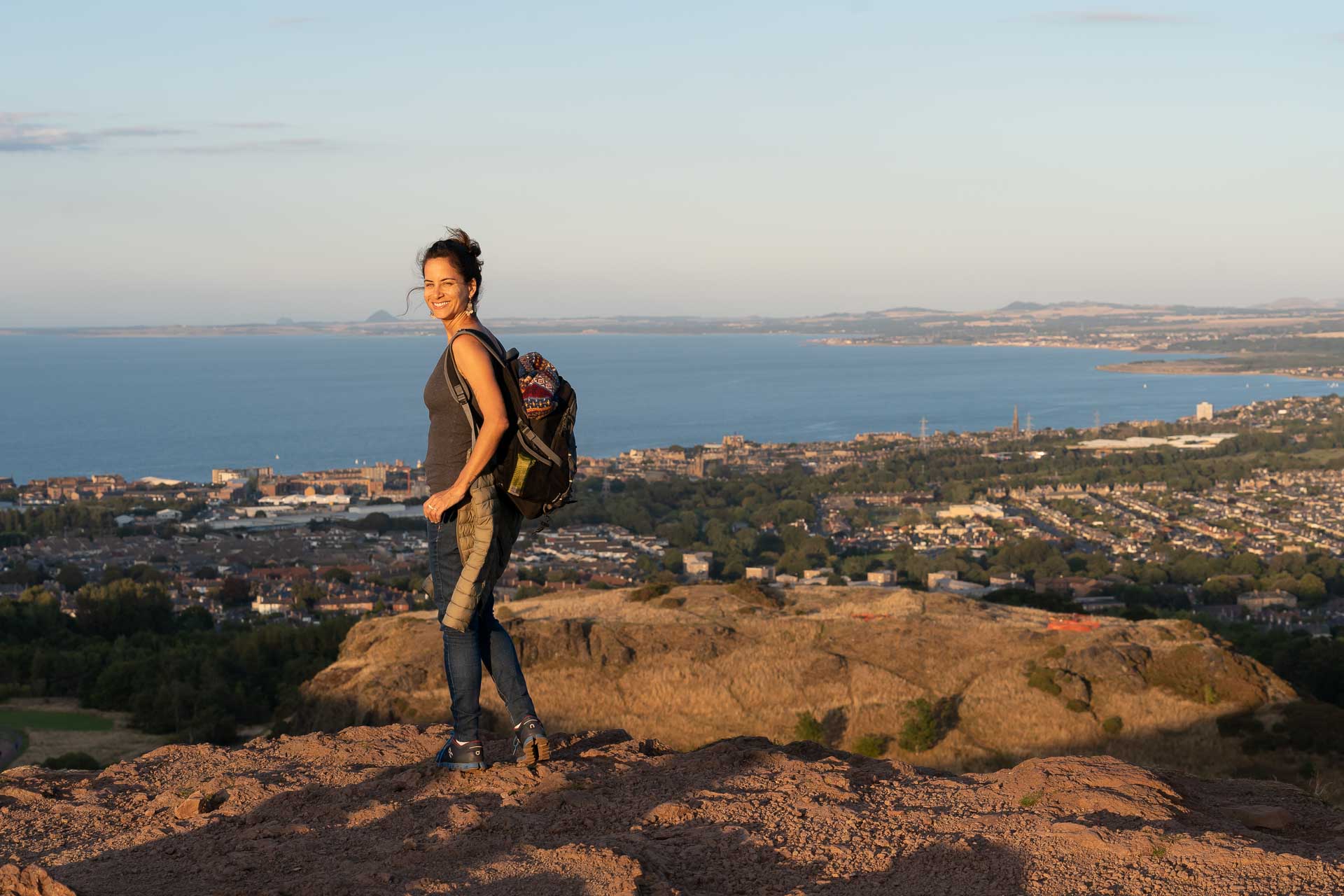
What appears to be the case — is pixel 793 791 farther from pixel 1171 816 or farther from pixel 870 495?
pixel 870 495

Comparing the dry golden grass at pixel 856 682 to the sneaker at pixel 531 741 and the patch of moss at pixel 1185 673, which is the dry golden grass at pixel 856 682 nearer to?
the patch of moss at pixel 1185 673

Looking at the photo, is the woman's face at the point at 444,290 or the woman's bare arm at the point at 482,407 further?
the woman's face at the point at 444,290

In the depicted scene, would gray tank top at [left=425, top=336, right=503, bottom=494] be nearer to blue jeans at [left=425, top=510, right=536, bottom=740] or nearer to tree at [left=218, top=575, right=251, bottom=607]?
blue jeans at [left=425, top=510, right=536, bottom=740]

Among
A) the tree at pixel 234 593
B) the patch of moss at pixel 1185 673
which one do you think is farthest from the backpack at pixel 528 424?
the tree at pixel 234 593

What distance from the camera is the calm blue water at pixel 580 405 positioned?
88.8 metres

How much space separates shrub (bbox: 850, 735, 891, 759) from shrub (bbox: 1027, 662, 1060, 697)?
7.05 feet

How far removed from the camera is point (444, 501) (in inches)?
189

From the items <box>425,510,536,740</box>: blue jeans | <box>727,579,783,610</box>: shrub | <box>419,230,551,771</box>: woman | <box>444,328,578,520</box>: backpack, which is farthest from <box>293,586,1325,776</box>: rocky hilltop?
<box>444,328,578,520</box>: backpack

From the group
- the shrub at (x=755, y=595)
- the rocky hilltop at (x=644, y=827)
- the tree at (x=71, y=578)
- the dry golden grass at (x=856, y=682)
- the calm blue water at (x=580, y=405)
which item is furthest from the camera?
the calm blue water at (x=580, y=405)

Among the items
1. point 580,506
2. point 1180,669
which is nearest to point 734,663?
point 1180,669

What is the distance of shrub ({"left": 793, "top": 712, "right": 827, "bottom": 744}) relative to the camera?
47.6 feet

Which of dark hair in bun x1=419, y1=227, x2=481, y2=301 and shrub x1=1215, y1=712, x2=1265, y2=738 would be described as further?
shrub x1=1215, y1=712, x2=1265, y2=738

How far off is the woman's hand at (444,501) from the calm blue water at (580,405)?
75537 millimetres

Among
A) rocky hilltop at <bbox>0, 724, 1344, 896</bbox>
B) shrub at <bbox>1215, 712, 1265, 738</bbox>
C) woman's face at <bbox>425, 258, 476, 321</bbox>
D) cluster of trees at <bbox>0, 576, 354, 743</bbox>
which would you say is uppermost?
woman's face at <bbox>425, 258, 476, 321</bbox>
